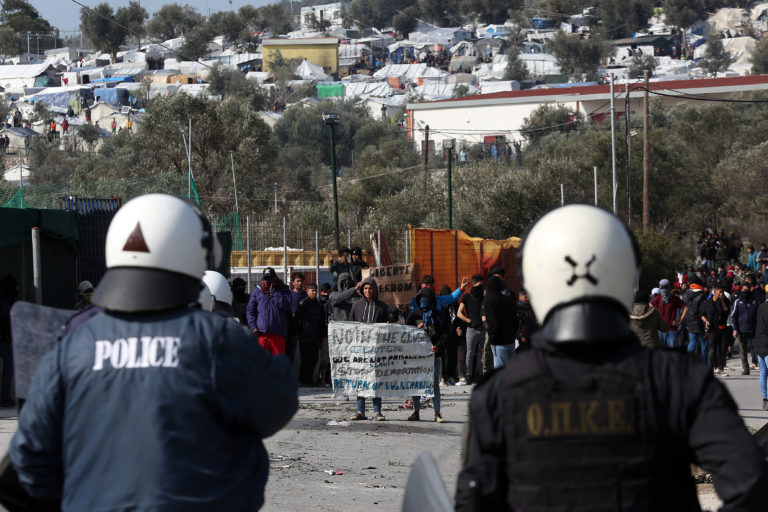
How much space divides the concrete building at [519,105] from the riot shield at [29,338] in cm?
10952

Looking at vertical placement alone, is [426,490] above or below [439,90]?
below

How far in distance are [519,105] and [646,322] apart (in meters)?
110

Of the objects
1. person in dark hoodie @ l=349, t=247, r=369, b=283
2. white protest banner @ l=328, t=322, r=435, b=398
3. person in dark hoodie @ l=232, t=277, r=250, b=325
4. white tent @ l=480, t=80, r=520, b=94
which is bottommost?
white protest banner @ l=328, t=322, r=435, b=398

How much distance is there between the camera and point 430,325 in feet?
45.5

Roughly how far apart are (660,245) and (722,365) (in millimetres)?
17932

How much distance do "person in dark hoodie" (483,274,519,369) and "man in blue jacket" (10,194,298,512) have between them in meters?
10.1

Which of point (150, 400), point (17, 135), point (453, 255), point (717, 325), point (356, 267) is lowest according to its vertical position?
point (717, 325)

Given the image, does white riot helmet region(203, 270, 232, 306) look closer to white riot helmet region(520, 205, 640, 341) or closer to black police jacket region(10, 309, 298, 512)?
black police jacket region(10, 309, 298, 512)

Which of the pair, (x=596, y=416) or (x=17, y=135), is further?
(x=17, y=135)

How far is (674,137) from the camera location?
7094 centimetres

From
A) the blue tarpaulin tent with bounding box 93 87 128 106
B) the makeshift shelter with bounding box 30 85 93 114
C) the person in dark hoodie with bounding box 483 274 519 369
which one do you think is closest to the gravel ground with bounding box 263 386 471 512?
the person in dark hoodie with bounding box 483 274 519 369

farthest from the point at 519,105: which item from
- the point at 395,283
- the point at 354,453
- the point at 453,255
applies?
the point at 354,453

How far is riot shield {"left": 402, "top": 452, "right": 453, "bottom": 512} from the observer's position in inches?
119

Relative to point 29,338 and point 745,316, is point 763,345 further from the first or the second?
point 29,338
